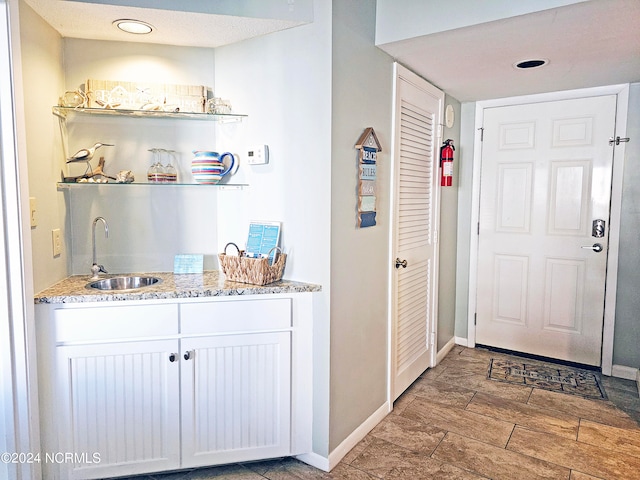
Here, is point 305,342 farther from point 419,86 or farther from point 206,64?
point 419,86

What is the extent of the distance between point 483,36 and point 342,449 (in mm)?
2184

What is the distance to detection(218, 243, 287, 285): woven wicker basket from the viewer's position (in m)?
2.02

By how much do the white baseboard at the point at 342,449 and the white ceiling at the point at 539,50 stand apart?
206cm

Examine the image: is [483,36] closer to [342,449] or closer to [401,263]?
[401,263]

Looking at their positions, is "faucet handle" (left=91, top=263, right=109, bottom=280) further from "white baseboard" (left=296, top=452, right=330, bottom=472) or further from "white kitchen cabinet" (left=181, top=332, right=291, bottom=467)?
"white baseboard" (left=296, top=452, right=330, bottom=472)

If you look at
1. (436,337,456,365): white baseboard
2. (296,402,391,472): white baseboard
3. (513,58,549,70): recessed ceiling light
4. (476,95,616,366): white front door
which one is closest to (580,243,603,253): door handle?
(476,95,616,366): white front door

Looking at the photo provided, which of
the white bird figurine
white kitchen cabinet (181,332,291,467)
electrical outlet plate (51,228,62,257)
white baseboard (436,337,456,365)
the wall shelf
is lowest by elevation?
white baseboard (436,337,456,365)

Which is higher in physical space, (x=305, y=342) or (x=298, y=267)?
(x=298, y=267)

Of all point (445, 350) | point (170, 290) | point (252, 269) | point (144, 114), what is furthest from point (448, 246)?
point (144, 114)

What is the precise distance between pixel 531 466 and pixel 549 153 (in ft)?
7.53

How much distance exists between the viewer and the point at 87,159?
2.16m

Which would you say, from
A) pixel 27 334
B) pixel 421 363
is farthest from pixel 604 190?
pixel 27 334

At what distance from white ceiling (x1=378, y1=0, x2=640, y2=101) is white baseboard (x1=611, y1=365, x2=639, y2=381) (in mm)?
2047

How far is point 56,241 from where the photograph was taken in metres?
2.07
